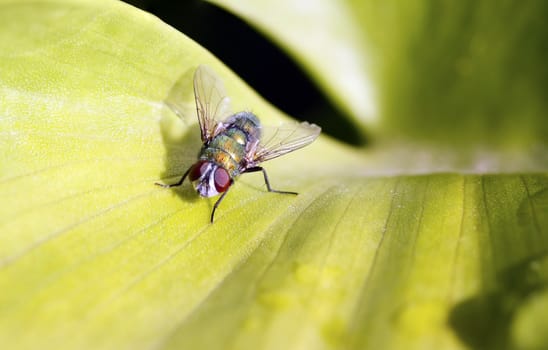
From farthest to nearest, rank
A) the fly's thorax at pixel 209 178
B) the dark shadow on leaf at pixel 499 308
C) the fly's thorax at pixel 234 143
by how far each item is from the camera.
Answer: the fly's thorax at pixel 234 143, the fly's thorax at pixel 209 178, the dark shadow on leaf at pixel 499 308

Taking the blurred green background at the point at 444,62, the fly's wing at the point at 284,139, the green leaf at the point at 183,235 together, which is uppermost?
the blurred green background at the point at 444,62

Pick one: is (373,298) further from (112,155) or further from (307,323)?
(112,155)

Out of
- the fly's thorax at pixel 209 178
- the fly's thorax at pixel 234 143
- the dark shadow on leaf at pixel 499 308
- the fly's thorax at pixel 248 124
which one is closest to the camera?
the dark shadow on leaf at pixel 499 308

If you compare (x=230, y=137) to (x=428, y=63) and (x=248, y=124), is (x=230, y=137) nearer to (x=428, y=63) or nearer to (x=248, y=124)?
(x=248, y=124)

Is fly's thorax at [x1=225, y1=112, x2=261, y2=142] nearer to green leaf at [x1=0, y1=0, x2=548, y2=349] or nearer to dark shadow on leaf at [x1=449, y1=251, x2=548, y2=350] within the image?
green leaf at [x1=0, y1=0, x2=548, y2=349]

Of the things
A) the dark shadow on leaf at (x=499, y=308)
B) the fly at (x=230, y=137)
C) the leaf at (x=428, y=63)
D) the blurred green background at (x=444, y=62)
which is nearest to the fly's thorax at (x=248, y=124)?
the fly at (x=230, y=137)

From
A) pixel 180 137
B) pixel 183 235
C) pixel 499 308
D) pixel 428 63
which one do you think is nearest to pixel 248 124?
pixel 180 137

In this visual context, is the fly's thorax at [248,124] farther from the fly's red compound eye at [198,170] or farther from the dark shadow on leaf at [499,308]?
the dark shadow on leaf at [499,308]
